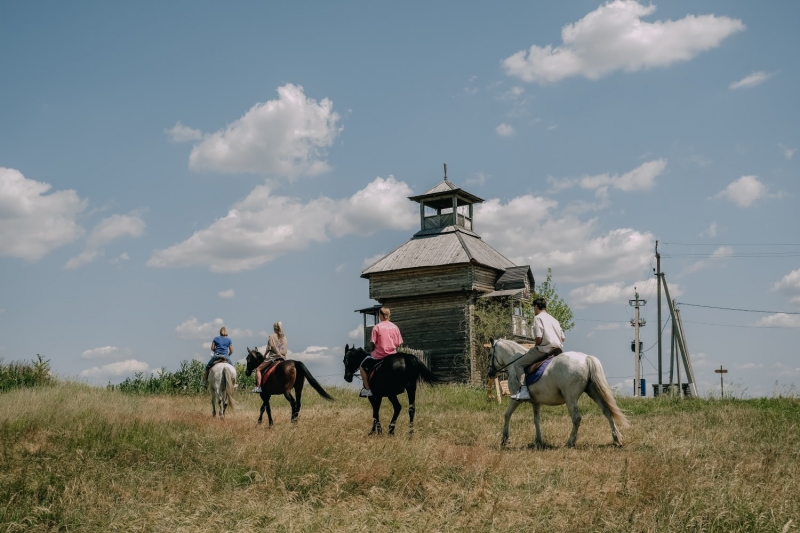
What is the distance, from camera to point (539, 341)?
1280cm

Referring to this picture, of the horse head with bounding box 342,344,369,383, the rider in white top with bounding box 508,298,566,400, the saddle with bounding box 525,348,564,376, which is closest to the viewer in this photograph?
the rider in white top with bounding box 508,298,566,400

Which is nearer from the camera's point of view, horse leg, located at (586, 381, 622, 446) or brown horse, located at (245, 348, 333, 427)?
horse leg, located at (586, 381, 622, 446)

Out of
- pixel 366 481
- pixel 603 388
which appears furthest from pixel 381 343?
pixel 366 481

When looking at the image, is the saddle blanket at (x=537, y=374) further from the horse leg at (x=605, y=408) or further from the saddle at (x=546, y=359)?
the horse leg at (x=605, y=408)

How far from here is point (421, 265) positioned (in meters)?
37.1

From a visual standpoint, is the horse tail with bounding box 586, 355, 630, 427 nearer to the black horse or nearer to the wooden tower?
the black horse

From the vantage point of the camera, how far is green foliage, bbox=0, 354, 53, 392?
88.6 feet

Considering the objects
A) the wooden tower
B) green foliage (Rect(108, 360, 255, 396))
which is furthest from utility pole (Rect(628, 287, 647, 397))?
green foliage (Rect(108, 360, 255, 396))

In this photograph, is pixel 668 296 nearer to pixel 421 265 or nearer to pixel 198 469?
pixel 421 265

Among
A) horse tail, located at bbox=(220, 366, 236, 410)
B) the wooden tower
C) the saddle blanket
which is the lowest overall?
horse tail, located at bbox=(220, 366, 236, 410)

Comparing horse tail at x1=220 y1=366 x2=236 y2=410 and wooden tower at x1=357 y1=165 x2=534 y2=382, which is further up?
wooden tower at x1=357 y1=165 x2=534 y2=382

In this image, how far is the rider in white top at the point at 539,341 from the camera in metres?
12.7

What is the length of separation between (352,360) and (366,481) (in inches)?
241

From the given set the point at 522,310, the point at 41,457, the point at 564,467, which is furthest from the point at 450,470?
the point at 522,310
